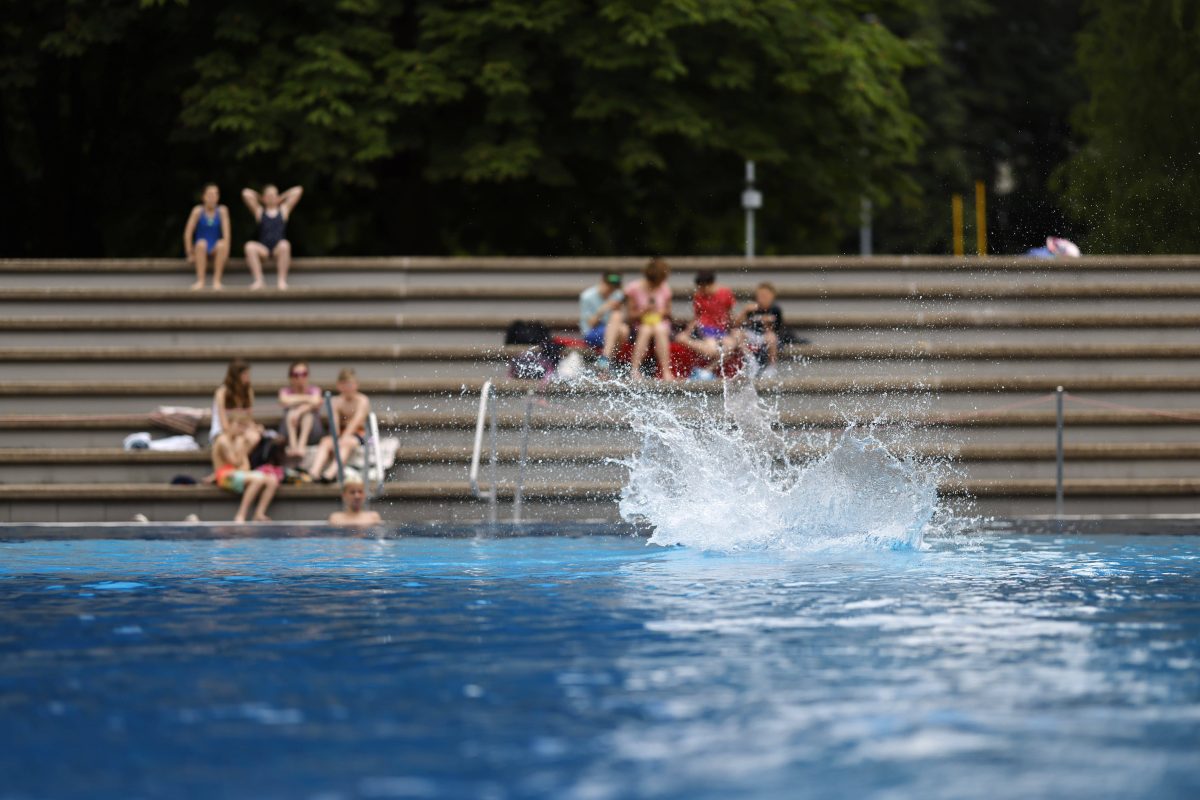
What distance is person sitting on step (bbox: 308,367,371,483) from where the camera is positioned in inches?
661

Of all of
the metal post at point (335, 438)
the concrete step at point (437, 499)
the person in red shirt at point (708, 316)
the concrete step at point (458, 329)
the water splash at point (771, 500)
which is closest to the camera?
the water splash at point (771, 500)

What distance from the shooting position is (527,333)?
19.0m

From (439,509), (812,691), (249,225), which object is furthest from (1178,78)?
Result: (812,691)

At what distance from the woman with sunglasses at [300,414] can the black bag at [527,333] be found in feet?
7.86

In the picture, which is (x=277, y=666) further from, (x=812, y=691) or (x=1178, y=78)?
(x=1178, y=78)

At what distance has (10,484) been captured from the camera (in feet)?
56.7

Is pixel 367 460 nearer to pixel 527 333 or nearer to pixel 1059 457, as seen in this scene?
pixel 527 333

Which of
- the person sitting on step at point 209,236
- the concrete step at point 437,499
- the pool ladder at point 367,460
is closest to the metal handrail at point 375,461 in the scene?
the pool ladder at point 367,460

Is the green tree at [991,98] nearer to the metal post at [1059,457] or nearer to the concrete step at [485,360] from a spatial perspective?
the concrete step at [485,360]

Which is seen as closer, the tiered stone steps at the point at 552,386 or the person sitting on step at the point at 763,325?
the tiered stone steps at the point at 552,386

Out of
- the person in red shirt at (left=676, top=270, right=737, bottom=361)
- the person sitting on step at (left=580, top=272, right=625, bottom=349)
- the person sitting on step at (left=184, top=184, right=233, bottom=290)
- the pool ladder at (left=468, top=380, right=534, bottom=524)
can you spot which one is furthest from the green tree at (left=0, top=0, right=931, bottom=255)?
the pool ladder at (left=468, top=380, right=534, bottom=524)

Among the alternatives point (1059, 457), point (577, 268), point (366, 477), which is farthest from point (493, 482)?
point (577, 268)

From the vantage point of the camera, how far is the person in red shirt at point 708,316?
18422mm

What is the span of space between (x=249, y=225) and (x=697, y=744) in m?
23.1
